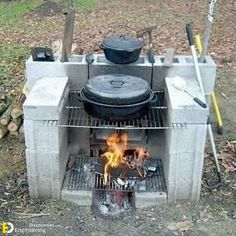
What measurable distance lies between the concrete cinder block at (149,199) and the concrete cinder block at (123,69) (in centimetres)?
145

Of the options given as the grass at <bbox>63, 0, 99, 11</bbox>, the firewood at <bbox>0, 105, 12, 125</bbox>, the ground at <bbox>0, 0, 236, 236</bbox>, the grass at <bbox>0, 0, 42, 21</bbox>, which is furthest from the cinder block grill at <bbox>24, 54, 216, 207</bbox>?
the grass at <bbox>63, 0, 99, 11</bbox>

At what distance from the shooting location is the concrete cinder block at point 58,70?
5273 mm

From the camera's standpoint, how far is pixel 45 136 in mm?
4723

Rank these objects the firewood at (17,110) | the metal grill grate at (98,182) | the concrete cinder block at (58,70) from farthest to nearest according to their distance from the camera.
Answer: the firewood at (17,110) → the concrete cinder block at (58,70) → the metal grill grate at (98,182)

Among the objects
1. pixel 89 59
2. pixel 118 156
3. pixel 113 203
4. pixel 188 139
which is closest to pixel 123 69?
pixel 89 59

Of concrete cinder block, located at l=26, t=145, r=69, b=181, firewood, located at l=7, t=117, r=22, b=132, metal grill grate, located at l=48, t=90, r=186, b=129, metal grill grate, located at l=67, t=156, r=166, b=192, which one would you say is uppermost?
metal grill grate, located at l=48, t=90, r=186, b=129

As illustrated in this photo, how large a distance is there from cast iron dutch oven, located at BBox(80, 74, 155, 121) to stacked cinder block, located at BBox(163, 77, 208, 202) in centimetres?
33

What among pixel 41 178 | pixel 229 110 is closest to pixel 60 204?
pixel 41 178

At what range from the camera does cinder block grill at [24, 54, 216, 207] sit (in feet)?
15.3

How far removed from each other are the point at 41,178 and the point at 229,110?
12.8ft

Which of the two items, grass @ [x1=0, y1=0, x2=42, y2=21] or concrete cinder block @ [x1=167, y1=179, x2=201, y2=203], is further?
grass @ [x1=0, y1=0, x2=42, y2=21]

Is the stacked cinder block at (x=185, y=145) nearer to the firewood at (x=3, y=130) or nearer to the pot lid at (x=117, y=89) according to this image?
the pot lid at (x=117, y=89)

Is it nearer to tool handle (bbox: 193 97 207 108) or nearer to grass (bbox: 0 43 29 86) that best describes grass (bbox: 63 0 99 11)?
grass (bbox: 0 43 29 86)

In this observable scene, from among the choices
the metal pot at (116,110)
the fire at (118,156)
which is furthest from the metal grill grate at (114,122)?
the fire at (118,156)
